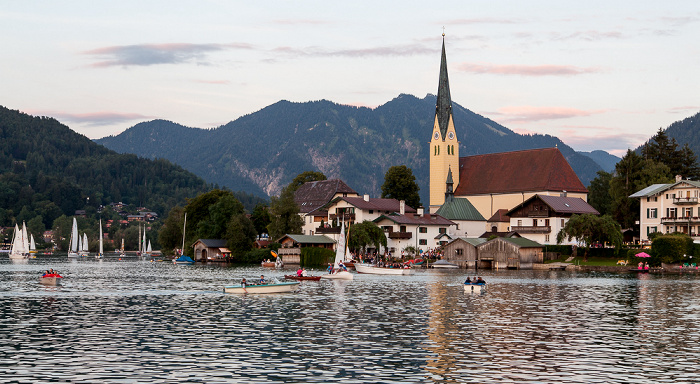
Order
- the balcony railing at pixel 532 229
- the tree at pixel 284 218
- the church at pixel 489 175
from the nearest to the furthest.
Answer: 1. the balcony railing at pixel 532 229
2. the tree at pixel 284 218
3. the church at pixel 489 175

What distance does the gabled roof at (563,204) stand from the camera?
141 metres

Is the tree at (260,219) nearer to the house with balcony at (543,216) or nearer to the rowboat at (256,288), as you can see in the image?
the house with balcony at (543,216)

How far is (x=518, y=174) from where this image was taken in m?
167

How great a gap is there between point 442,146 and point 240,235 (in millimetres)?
53357

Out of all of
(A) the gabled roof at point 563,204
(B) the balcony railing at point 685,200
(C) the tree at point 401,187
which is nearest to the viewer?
(B) the balcony railing at point 685,200

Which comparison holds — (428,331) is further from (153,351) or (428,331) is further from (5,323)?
(5,323)

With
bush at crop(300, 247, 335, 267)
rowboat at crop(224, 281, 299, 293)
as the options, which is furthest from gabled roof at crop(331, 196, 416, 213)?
rowboat at crop(224, 281, 299, 293)

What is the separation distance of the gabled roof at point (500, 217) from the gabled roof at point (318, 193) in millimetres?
39454

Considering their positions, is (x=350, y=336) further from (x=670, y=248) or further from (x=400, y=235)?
(x=400, y=235)

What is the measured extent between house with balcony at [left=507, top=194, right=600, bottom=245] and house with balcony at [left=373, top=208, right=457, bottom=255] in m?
14.6

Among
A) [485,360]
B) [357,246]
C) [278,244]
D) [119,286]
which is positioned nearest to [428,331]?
[485,360]

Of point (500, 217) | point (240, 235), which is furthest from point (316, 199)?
point (500, 217)

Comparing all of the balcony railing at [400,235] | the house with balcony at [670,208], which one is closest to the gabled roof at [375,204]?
the balcony railing at [400,235]

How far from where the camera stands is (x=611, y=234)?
411ft
